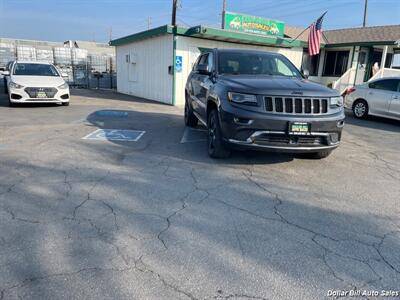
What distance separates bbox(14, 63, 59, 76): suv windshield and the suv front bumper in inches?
384

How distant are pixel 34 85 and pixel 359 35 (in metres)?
20.1

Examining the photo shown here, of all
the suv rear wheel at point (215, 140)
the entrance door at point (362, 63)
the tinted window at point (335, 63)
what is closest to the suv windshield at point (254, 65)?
the suv rear wheel at point (215, 140)

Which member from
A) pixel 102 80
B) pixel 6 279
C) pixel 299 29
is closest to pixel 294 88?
pixel 6 279

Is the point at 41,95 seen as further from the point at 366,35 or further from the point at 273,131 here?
the point at 366,35

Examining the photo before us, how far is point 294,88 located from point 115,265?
3667 mm

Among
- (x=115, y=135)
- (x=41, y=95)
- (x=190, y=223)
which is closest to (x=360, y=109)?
(x=115, y=135)

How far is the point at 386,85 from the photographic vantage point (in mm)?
10805

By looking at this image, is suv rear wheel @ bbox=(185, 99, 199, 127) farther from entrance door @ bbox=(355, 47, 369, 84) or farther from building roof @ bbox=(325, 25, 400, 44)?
entrance door @ bbox=(355, 47, 369, 84)

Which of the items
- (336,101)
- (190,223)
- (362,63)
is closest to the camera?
(190,223)

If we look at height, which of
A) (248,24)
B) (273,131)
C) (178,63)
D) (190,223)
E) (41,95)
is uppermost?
(248,24)

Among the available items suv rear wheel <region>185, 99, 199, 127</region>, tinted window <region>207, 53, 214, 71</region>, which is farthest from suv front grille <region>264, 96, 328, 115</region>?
suv rear wheel <region>185, 99, 199, 127</region>

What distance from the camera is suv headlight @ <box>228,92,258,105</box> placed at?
16.0ft

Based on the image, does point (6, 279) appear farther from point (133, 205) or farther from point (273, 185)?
point (273, 185)

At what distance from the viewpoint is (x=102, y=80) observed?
23.0 m
